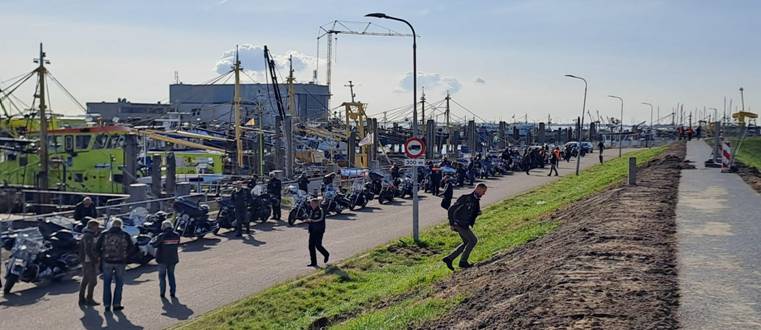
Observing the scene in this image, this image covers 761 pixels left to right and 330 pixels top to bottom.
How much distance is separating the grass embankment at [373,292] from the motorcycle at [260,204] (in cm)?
503

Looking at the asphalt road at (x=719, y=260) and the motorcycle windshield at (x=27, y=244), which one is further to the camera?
the motorcycle windshield at (x=27, y=244)

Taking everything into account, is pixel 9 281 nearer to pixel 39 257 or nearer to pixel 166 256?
pixel 39 257

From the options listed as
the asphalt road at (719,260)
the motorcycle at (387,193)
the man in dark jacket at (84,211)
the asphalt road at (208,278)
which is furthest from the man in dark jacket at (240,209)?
the asphalt road at (719,260)

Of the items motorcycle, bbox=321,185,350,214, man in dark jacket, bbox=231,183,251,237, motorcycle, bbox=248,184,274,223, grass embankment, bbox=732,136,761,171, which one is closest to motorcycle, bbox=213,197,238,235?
man in dark jacket, bbox=231,183,251,237

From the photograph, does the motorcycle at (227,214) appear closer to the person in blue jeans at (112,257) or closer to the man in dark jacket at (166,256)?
the man in dark jacket at (166,256)

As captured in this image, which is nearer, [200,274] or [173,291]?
[173,291]

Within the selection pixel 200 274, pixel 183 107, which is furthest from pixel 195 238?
pixel 183 107

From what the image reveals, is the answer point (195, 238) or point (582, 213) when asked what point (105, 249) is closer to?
point (195, 238)

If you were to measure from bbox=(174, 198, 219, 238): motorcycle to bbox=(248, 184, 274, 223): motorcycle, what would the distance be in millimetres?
2498

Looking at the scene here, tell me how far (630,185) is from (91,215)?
52.3ft

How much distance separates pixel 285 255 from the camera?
19.9 metres

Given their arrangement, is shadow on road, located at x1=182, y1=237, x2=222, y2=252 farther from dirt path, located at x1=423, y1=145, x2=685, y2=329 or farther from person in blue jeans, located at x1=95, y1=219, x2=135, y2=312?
dirt path, located at x1=423, y1=145, x2=685, y2=329

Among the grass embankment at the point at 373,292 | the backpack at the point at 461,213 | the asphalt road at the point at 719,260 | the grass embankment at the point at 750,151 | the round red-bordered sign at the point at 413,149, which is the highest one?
the round red-bordered sign at the point at 413,149

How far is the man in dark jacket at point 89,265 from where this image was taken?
14.6 metres
